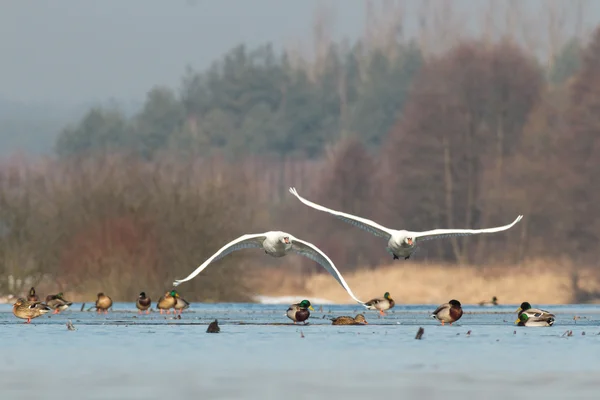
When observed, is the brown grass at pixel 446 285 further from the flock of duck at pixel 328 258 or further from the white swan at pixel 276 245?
the white swan at pixel 276 245

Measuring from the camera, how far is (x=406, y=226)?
75375 mm

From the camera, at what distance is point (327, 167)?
8850 centimetres

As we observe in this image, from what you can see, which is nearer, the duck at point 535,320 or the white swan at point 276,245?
the white swan at point 276,245

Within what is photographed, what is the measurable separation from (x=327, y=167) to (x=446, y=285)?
132ft

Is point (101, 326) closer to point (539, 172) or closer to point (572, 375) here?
point (572, 375)

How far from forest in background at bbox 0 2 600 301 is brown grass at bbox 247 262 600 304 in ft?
10.1

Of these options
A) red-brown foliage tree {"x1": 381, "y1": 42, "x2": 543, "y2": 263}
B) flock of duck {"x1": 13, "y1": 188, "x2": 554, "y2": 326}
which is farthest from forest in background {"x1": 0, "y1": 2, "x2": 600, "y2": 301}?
flock of duck {"x1": 13, "y1": 188, "x2": 554, "y2": 326}

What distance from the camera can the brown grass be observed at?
47000mm

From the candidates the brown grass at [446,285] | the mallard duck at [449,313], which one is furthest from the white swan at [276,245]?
the brown grass at [446,285]

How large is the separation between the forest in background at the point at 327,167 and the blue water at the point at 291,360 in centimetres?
1034

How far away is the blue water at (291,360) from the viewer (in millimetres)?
16438

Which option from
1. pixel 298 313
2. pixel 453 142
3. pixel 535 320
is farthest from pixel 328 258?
pixel 453 142

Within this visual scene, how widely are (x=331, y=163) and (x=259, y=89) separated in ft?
122

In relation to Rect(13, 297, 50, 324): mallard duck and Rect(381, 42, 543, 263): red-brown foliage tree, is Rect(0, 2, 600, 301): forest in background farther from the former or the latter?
Rect(13, 297, 50, 324): mallard duck
